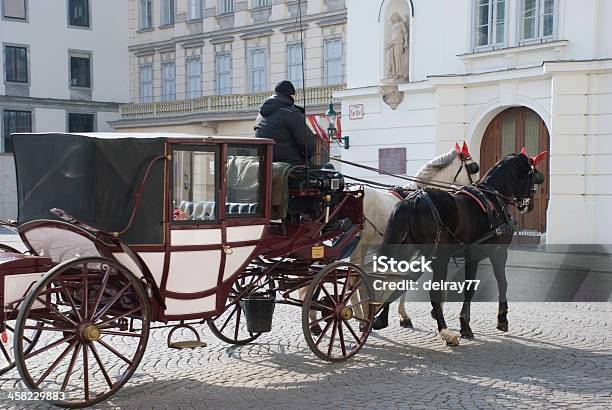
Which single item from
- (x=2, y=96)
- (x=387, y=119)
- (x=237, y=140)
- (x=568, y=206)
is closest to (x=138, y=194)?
(x=237, y=140)

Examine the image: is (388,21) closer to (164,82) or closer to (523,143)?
(523,143)

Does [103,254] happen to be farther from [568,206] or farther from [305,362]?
[568,206]

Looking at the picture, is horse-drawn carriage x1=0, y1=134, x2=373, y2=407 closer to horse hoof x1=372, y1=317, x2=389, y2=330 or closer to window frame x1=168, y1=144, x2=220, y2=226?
window frame x1=168, y1=144, x2=220, y2=226

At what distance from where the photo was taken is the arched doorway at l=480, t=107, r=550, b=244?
18.1 metres

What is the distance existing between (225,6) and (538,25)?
1517 centimetres

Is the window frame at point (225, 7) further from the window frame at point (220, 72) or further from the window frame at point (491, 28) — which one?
the window frame at point (491, 28)

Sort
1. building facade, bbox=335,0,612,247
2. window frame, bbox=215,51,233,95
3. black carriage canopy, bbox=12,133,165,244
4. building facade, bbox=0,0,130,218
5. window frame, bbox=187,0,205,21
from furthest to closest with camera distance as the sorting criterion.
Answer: building facade, bbox=0,0,130,218 → window frame, bbox=187,0,205,21 → window frame, bbox=215,51,233,95 → building facade, bbox=335,0,612,247 → black carriage canopy, bbox=12,133,165,244

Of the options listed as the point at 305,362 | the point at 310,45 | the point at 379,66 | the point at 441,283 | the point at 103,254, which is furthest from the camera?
the point at 310,45

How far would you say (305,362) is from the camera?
7.14 metres

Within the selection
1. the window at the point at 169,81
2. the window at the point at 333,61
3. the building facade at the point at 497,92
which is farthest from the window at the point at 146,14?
the building facade at the point at 497,92

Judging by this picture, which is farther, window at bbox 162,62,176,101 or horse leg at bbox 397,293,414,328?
window at bbox 162,62,176,101

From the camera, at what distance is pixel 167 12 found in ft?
106

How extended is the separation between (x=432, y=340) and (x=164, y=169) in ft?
11.6

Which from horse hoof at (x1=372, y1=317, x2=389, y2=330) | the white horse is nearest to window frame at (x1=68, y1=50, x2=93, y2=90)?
the white horse
